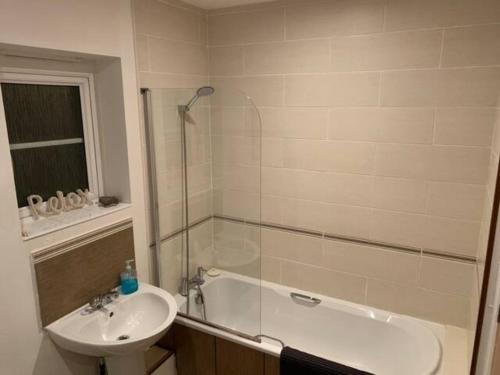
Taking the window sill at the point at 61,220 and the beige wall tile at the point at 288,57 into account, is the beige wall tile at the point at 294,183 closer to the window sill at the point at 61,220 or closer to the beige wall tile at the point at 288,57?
the beige wall tile at the point at 288,57

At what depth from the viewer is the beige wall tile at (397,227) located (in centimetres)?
216

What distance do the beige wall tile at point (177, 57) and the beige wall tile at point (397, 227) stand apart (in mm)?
1477

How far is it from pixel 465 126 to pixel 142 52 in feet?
5.77

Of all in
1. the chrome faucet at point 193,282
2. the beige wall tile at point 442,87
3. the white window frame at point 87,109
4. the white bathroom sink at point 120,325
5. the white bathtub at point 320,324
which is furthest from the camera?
the chrome faucet at point 193,282

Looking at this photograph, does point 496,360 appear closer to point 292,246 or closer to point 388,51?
point 292,246

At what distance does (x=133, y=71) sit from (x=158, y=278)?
48.2 inches

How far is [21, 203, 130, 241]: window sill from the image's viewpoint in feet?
5.31

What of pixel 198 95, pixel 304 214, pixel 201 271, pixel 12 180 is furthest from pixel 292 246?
pixel 12 180

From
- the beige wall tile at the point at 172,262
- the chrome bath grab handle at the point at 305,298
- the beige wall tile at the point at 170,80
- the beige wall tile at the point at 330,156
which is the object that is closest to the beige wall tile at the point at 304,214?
the beige wall tile at the point at 330,156

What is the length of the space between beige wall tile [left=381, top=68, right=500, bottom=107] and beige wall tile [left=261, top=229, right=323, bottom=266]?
3.31ft

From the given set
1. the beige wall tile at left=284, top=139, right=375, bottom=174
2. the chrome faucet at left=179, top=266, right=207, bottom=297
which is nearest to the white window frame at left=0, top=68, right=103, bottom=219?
the chrome faucet at left=179, top=266, right=207, bottom=297

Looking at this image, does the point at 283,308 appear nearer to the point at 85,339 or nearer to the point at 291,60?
the point at 85,339

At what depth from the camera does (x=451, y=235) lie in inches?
82.3

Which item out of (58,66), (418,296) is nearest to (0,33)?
(58,66)
